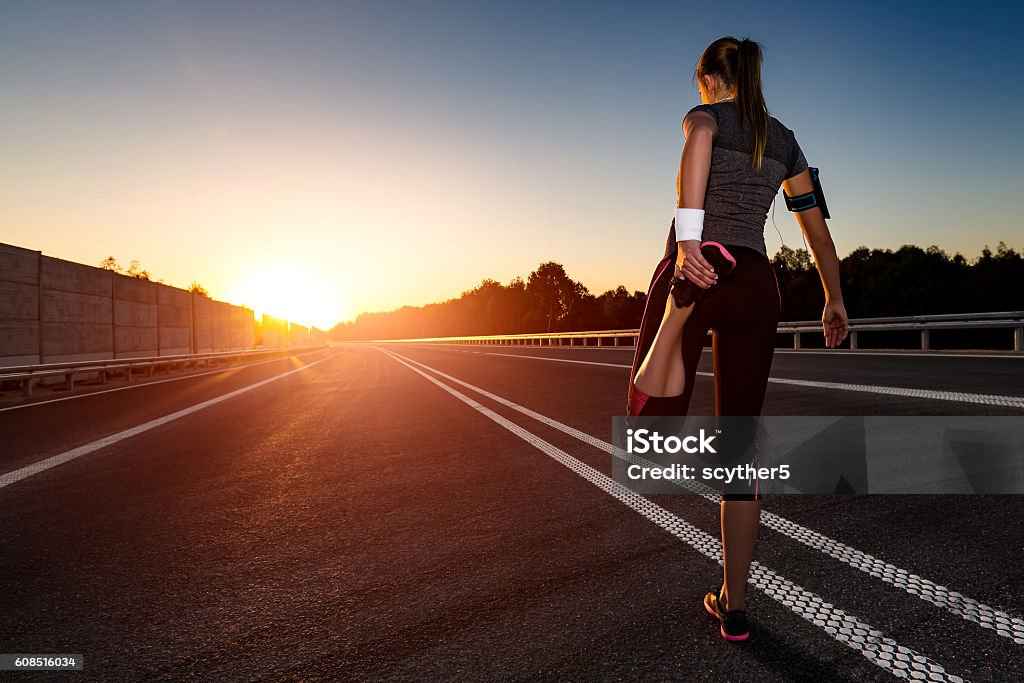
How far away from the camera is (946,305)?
64125 millimetres

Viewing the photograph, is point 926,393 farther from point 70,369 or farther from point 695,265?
point 70,369

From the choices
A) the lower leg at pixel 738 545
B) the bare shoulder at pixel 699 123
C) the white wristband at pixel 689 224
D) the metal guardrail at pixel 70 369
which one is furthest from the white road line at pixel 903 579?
the metal guardrail at pixel 70 369

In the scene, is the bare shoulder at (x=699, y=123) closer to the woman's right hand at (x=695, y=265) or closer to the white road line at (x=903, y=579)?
the woman's right hand at (x=695, y=265)

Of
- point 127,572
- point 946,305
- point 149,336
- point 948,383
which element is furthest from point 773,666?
point 946,305

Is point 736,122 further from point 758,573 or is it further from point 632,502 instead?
point 632,502

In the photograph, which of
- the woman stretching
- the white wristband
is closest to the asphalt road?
the woman stretching

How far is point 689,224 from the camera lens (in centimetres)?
218

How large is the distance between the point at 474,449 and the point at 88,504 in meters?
3.05

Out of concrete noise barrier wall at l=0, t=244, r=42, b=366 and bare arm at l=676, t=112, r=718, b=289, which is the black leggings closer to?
bare arm at l=676, t=112, r=718, b=289

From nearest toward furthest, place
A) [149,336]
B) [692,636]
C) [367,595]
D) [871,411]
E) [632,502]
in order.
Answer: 1. [692,636]
2. [367,595]
3. [632,502]
4. [871,411]
5. [149,336]

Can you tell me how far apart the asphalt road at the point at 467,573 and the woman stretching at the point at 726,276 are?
1.35ft

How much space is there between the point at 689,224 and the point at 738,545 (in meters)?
1.22

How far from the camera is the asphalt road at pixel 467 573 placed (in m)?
1.95

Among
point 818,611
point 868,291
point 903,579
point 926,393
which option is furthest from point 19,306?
A: point 868,291
